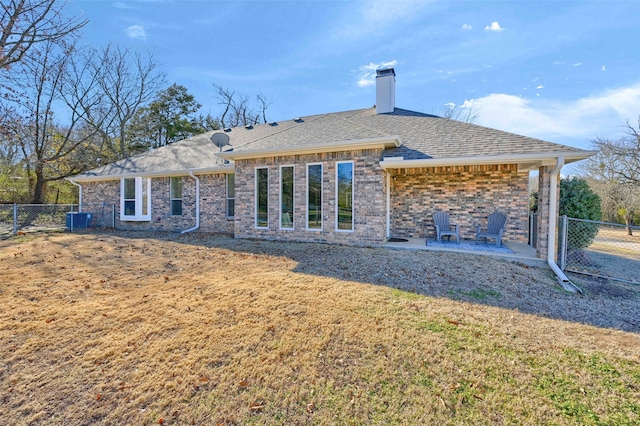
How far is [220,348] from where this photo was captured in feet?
9.99

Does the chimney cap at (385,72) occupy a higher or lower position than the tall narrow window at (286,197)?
higher

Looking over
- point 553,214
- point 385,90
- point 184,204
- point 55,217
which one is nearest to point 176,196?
point 184,204

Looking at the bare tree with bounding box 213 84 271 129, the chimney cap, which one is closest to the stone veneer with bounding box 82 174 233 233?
the chimney cap

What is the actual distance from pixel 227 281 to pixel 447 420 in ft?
12.8

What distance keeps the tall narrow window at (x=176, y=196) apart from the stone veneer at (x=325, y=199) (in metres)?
3.86

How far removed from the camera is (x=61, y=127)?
2111cm

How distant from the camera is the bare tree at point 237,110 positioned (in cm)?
2636

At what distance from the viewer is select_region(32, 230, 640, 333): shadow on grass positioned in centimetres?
427

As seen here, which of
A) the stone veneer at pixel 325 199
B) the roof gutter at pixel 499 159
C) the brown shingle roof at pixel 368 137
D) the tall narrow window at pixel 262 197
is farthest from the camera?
the tall narrow window at pixel 262 197

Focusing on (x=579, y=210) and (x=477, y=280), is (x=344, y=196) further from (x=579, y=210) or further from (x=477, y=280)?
(x=579, y=210)

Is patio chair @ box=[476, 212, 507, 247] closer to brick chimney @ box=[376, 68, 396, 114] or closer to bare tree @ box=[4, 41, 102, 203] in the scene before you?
brick chimney @ box=[376, 68, 396, 114]

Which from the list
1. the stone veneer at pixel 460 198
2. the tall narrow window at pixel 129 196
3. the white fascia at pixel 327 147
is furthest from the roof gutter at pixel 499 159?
the tall narrow window at pixel 129 196

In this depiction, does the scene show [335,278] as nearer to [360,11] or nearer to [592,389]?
[592,389]

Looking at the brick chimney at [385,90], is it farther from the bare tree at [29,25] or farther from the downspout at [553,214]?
the bare tree at [29,25]
